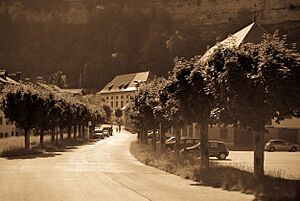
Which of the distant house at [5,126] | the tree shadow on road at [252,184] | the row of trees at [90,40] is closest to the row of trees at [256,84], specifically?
the tree shadow on road at [252,184]

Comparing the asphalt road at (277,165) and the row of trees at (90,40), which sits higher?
the row of trees at (90,40)

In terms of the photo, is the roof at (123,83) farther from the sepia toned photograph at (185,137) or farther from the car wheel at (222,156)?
the car wheel at (222,156)

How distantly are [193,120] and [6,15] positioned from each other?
174 meters

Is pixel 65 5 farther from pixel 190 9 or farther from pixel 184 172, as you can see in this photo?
pixel 184 172

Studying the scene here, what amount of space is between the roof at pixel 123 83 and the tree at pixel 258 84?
352ft

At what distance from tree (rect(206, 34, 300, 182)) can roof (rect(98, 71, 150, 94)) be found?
107313 mm

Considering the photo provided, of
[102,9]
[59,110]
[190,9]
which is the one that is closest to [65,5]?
[102,9]

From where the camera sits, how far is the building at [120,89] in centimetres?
12824

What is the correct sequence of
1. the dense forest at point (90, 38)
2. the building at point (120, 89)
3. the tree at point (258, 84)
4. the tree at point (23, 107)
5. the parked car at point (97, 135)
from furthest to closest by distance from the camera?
the dense forest at point (90, 38) < the building at point (120, 89) < the parked car at point (97, 135) < the tree at point (23, 107) < the tree at point (258, 84)

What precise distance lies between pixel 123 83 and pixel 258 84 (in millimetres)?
119379

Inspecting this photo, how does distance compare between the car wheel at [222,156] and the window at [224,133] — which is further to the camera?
the window at [224,133]

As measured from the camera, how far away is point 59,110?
49062 mm

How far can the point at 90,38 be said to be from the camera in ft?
580

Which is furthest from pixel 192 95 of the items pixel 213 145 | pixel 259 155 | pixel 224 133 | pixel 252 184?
pixel 224 133
